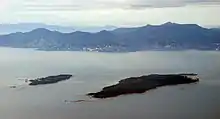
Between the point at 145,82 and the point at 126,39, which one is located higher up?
the point at 126,39

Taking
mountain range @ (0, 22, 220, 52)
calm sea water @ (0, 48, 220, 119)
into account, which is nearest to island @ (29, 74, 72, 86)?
calm sea water @ (0, 48, 220, 119)

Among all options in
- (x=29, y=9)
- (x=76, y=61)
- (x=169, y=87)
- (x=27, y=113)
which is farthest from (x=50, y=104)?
(x=169, y=87)

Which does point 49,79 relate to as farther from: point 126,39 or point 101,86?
point 126,39

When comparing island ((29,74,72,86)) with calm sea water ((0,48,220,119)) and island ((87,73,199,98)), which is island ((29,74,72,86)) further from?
island ((87,73,199,98))

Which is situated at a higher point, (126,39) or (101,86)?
(126,39)

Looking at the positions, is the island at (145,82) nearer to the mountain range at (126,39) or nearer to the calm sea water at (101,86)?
the calm sea water at (101,86)

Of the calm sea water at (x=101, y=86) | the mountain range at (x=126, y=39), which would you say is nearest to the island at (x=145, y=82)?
the calm sea water at (x=101, y=86)

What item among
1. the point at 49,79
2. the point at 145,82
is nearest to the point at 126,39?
the point at 145,82

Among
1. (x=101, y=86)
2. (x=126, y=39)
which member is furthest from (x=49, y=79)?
(x=126, y=39)
